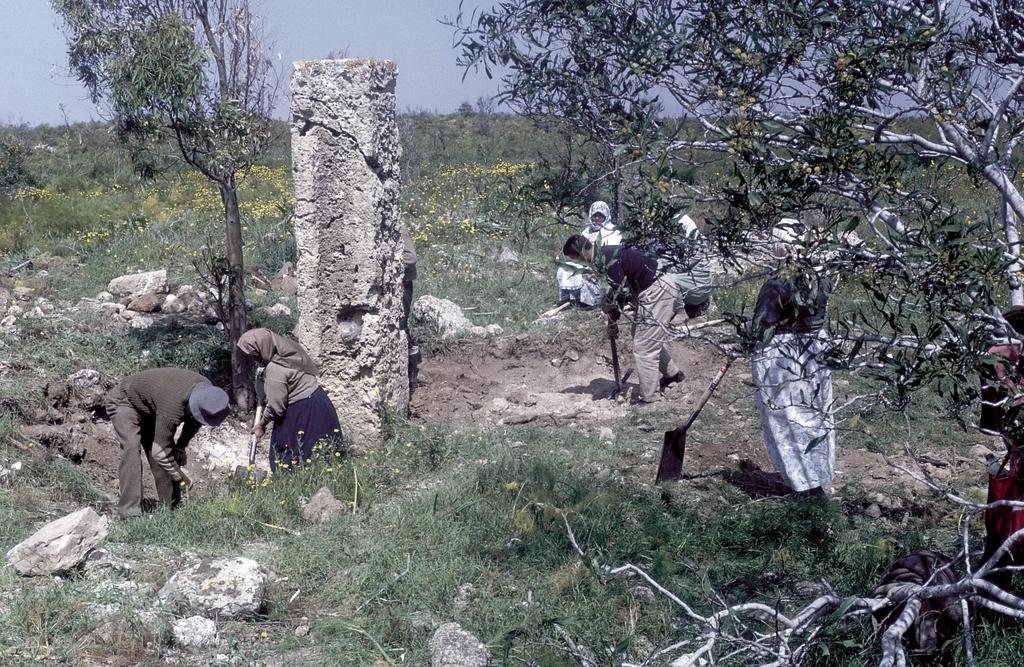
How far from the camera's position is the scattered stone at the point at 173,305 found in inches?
370

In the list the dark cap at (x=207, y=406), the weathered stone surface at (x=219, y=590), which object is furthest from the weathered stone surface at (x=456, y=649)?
the dark cap at (x=207, y=406)

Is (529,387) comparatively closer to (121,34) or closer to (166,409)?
(166,409)

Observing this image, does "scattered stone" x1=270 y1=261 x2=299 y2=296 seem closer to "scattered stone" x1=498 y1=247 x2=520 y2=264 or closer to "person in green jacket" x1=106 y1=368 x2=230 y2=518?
"scattered stone" x1=498 y1=247 x2=520 y2=264

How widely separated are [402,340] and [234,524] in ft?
7.87

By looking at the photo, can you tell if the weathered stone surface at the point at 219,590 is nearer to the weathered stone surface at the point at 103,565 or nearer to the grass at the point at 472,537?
the grass at the point at 472,537

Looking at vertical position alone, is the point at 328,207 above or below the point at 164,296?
above

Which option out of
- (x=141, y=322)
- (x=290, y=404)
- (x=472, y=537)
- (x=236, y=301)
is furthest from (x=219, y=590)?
(x=141, y=322)

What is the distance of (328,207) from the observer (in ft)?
22.8

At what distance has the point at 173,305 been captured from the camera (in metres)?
9.46

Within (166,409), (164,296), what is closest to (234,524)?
(166,409)

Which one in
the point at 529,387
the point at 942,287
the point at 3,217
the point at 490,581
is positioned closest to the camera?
the point at 942,287

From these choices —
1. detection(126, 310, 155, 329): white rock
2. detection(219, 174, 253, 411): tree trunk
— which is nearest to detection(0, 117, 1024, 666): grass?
detection(126, 310, 155, 329): white rock

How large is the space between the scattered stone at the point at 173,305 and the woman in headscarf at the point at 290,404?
343 centimetres

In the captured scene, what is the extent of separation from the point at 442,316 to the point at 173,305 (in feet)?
8.94
